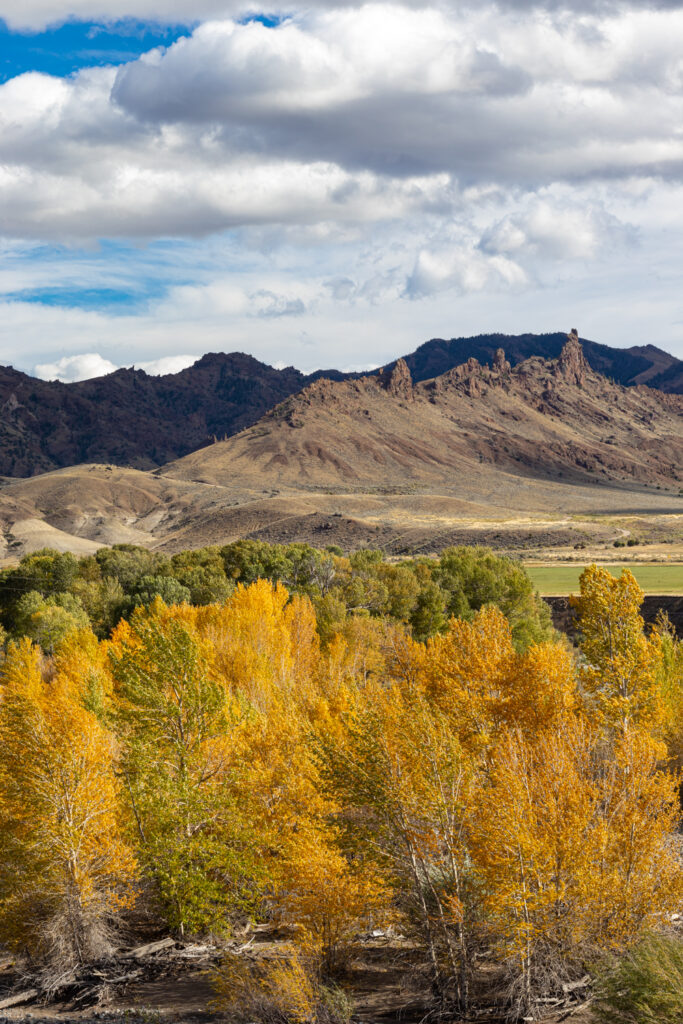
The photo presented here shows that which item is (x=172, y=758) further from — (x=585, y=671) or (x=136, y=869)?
(x=585, y=671)

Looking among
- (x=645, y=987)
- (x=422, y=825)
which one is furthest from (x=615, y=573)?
(x=645, y=987)

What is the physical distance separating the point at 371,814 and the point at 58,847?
43.1 ft

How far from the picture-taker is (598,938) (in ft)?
87.7

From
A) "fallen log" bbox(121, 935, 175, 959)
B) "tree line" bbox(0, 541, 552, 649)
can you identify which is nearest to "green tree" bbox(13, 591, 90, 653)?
"tree line" bbox(0, 541, 552, 649)

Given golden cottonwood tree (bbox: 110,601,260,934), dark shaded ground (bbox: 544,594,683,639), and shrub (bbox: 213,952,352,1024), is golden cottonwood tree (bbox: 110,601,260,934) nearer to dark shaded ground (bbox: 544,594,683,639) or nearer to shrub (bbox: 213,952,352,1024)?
shrub (bbox: 213,952,352,1024)

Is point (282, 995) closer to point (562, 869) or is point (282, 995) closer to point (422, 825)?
point (422, 825)

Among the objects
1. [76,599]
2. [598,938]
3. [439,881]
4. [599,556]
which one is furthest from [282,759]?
[599,556]

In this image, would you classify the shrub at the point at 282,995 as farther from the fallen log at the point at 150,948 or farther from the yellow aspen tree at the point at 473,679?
the yellow aspen tree at the point at 473,679

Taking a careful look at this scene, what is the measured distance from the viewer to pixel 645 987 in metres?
21.5

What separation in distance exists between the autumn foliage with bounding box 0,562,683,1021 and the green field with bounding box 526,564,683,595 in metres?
67.5

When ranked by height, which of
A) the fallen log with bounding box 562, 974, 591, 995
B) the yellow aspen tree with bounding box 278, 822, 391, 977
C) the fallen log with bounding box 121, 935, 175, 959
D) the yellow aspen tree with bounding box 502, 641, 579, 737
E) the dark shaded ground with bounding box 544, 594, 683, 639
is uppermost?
the yellow aspen tree with bounding box 502, 641, 579, 737

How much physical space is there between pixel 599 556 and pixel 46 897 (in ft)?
467

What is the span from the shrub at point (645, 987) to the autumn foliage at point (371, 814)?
253 centimetres

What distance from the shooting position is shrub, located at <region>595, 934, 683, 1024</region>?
20.5 meters
